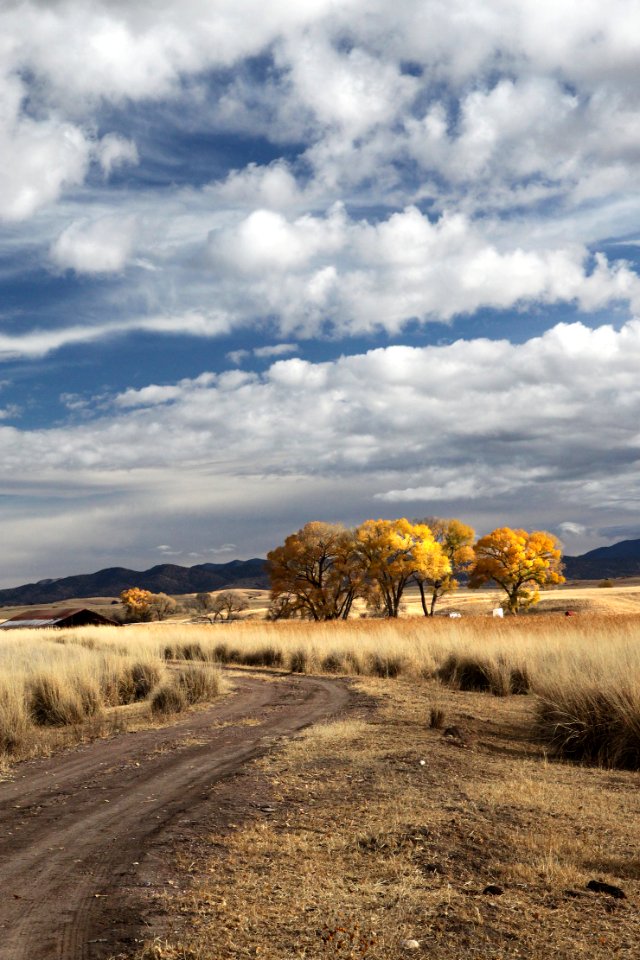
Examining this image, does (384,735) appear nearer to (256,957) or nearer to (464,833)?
(464,833)

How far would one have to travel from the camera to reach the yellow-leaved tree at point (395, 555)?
59.0 metres

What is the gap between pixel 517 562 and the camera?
211 feet

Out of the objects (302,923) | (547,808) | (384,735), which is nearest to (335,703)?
(384,735)

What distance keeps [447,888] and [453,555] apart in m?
61.3

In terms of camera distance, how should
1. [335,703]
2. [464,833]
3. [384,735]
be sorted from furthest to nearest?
[335,703], [384,735], [464,833]

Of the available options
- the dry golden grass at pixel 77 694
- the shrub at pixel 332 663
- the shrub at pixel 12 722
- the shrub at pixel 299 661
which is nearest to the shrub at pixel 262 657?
the shrub at pixel 299 661

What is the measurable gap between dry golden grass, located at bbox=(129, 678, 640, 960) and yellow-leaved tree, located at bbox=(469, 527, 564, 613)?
56.5 m

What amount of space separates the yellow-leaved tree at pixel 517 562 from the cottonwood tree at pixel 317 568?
1245cm

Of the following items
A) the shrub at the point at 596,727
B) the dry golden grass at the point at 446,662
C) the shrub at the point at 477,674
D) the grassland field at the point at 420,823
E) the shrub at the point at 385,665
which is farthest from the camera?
the shrub at the point at 385,665

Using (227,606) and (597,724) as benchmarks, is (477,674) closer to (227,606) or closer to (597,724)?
(597,724)

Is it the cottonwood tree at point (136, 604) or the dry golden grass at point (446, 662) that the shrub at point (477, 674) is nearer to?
the dry golden grass at point (446, 662)

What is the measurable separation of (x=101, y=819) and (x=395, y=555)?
5316 centimetres

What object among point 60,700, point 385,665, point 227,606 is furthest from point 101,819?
point 227,606

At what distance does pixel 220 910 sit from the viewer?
4.88 m
